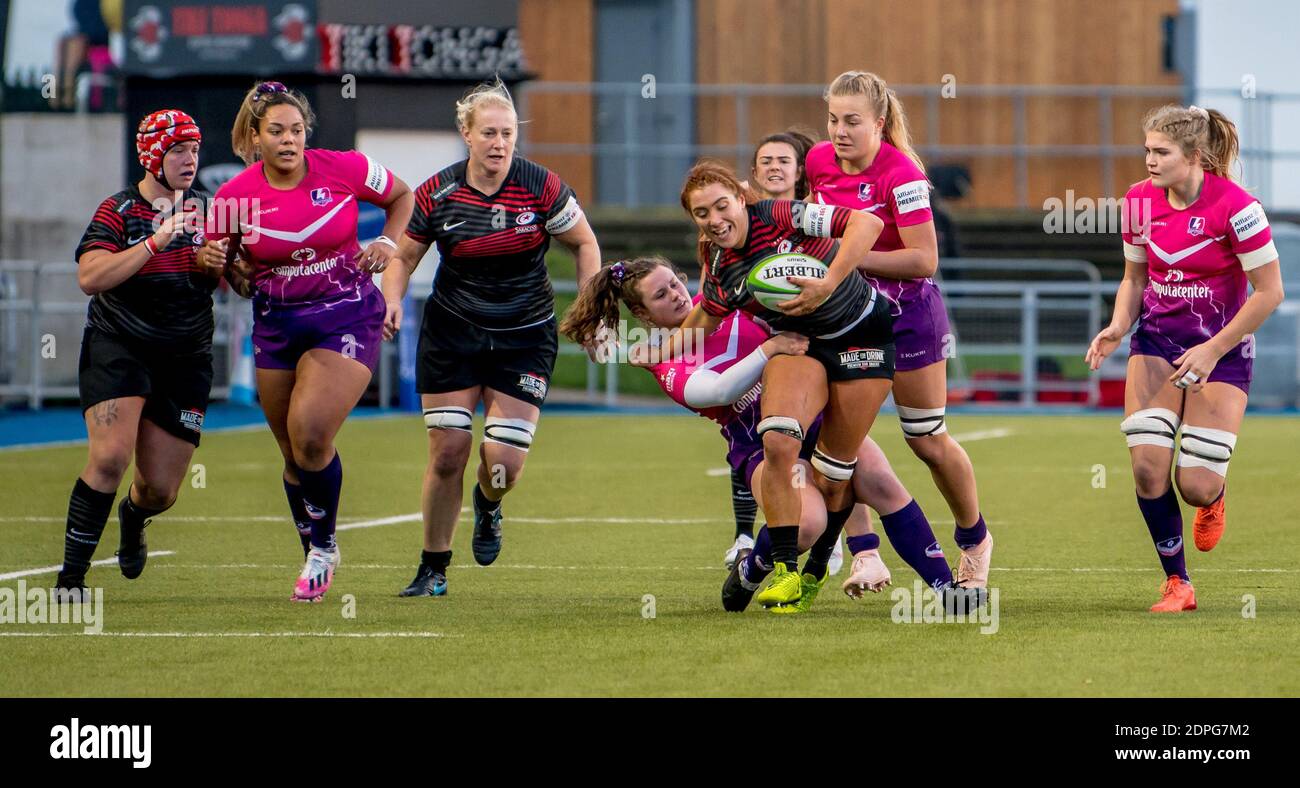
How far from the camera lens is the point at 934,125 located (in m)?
28.4

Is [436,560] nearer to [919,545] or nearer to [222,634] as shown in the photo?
[222,634]

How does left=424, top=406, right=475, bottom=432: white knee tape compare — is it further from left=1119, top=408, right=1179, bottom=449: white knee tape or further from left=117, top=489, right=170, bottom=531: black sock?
left=1119, top=408, right=1179, bottom=449: white knee tape

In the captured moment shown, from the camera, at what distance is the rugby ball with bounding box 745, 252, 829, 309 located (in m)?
7.12

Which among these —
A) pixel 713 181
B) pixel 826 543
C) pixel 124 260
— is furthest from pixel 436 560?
pixel 713 181

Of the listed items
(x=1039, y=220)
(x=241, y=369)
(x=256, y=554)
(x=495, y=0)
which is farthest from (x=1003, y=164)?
(x=256, y=554)

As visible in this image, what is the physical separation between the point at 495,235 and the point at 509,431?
0.84 metres

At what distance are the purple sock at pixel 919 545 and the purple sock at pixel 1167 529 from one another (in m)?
0.80

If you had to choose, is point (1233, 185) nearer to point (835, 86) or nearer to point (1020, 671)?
point (835, 86)

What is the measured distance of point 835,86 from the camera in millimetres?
7512

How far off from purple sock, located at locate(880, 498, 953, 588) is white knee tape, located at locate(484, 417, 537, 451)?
1578 mm

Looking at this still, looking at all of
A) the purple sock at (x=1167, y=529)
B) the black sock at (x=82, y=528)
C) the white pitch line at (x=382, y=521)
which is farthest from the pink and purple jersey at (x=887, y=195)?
the white pitch line at (x=382, y=521)

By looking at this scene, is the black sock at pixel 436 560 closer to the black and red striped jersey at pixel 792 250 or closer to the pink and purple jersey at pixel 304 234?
the pink and purple jersey at pixel 304 234

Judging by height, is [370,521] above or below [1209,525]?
below

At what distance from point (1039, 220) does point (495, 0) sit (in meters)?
9.17
